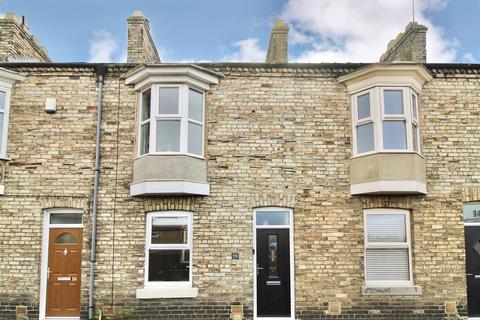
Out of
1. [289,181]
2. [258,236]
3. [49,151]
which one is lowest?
[258,236]

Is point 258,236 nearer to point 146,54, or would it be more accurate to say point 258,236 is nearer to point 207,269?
point 207,269

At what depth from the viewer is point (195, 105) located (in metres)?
10.7

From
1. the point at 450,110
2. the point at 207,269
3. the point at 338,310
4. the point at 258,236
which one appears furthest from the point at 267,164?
the point at 450,110

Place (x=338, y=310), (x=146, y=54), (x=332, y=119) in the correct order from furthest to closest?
1. (x=146, y=54)
2. (x=332, y=119)
3. (x=338, y=310)

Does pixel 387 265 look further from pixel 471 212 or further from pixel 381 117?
pixel 381 117

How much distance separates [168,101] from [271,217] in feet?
11.8

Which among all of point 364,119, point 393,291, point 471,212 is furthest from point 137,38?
point 471,212

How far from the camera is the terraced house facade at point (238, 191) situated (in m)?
10.1

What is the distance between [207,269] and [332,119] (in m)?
4.58

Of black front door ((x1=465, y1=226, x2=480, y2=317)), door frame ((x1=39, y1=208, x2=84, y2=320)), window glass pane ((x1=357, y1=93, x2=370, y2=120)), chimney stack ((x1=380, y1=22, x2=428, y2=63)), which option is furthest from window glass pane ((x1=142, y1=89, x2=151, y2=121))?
black front door ((x1=465, y1=226, x2=480, y2=317))

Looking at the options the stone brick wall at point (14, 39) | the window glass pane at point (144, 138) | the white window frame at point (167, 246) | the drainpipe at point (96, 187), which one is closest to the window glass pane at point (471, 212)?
the white window frame at point (167, 246)

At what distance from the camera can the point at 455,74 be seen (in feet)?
36.2

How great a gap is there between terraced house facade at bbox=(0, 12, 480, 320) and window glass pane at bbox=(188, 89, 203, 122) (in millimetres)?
49

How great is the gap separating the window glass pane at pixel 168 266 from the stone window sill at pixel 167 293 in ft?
0.99
